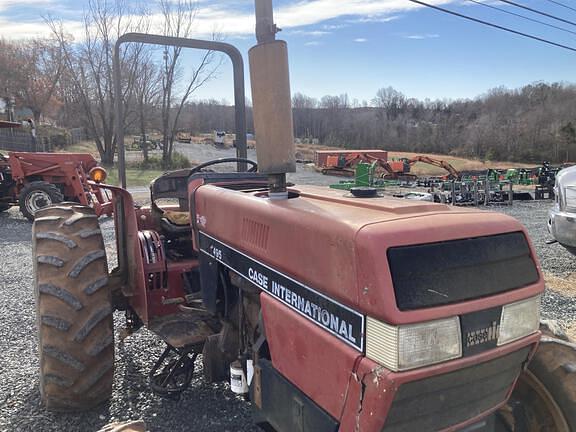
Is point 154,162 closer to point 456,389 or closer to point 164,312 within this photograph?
point 164,312

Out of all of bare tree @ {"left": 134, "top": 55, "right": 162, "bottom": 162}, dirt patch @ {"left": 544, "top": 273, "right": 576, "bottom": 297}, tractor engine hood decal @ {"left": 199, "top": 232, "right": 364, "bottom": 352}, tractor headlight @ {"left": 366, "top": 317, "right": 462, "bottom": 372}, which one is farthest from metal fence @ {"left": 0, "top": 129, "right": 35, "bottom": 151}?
tractor headlight @ {"left": 366, "top": 317, "right": 462, "bottom": 372}

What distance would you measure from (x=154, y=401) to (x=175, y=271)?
81 cm

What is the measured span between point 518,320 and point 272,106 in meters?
1.14

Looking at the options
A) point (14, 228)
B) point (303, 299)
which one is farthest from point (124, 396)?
point (14, 228)

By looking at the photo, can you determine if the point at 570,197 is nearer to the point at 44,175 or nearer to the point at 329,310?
the point at 329,310

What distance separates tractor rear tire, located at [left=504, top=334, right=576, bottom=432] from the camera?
1983mm

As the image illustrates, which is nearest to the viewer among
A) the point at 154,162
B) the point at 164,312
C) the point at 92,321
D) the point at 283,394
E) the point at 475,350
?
the point at 475,350

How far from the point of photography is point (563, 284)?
19.9 feet

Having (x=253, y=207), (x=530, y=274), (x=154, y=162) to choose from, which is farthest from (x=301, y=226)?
(x=154, y=162)

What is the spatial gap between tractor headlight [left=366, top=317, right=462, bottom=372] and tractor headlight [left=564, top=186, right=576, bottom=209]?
5218mm

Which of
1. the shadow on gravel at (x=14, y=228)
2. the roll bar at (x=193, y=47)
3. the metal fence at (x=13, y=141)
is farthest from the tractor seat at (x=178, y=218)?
the metal fence at (x=13, y=141)

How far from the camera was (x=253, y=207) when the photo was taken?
2.04m

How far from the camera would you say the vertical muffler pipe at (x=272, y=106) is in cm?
192

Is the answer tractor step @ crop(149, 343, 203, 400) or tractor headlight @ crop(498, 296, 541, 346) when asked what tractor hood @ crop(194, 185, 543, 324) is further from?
tractor step @ crop(149, 343, 203, 400)
